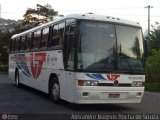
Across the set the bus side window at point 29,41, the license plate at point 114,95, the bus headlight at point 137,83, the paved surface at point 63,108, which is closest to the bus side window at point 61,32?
the paved surface at point 63,108

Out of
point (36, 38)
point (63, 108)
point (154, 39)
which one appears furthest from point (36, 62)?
point (154, 39)

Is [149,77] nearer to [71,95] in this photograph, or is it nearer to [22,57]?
[22,57]

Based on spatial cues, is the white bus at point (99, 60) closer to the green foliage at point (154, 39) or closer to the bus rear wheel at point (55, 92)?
the bus rear wheel at point (55, 92)

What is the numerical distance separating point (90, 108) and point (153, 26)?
2654cm

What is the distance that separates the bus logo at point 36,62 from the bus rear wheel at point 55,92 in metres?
1.82

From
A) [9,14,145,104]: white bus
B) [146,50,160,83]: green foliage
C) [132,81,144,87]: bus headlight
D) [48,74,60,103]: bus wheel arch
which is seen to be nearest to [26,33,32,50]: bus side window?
[48,74,60,103]: bus wheel arch

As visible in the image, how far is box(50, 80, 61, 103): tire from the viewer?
1477 cm

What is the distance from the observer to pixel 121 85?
519 inches

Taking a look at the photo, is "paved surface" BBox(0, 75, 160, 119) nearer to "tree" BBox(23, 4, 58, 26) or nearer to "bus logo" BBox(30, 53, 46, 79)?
"bus logo" BBox(30, 53, 46, 79)

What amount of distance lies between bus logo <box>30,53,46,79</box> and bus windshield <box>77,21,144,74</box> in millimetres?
4189

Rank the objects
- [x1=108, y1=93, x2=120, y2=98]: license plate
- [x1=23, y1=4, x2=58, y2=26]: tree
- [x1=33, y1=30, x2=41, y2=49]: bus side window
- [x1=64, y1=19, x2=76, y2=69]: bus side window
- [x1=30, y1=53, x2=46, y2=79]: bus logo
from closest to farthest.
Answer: [x1=108, y1=93, x2=120, y2=98]: license plate → [x1=64, y1=19, x2=76, y2=69]: bus side window → [x1=30, y1=53, x2=46, y2=79]: bus logo → [x1=33, y1=30, x2=41, y2=49]: bus side window → [x1=23, y1=4, x2=58, y2=26]: tree

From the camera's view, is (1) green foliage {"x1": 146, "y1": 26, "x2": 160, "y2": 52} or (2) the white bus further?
(1) green foliage {"x1": 146, "y1": 26, "x2": 160, "y2": 52}

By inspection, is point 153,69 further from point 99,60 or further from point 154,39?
point 99,60

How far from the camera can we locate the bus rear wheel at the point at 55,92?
48.5ft
